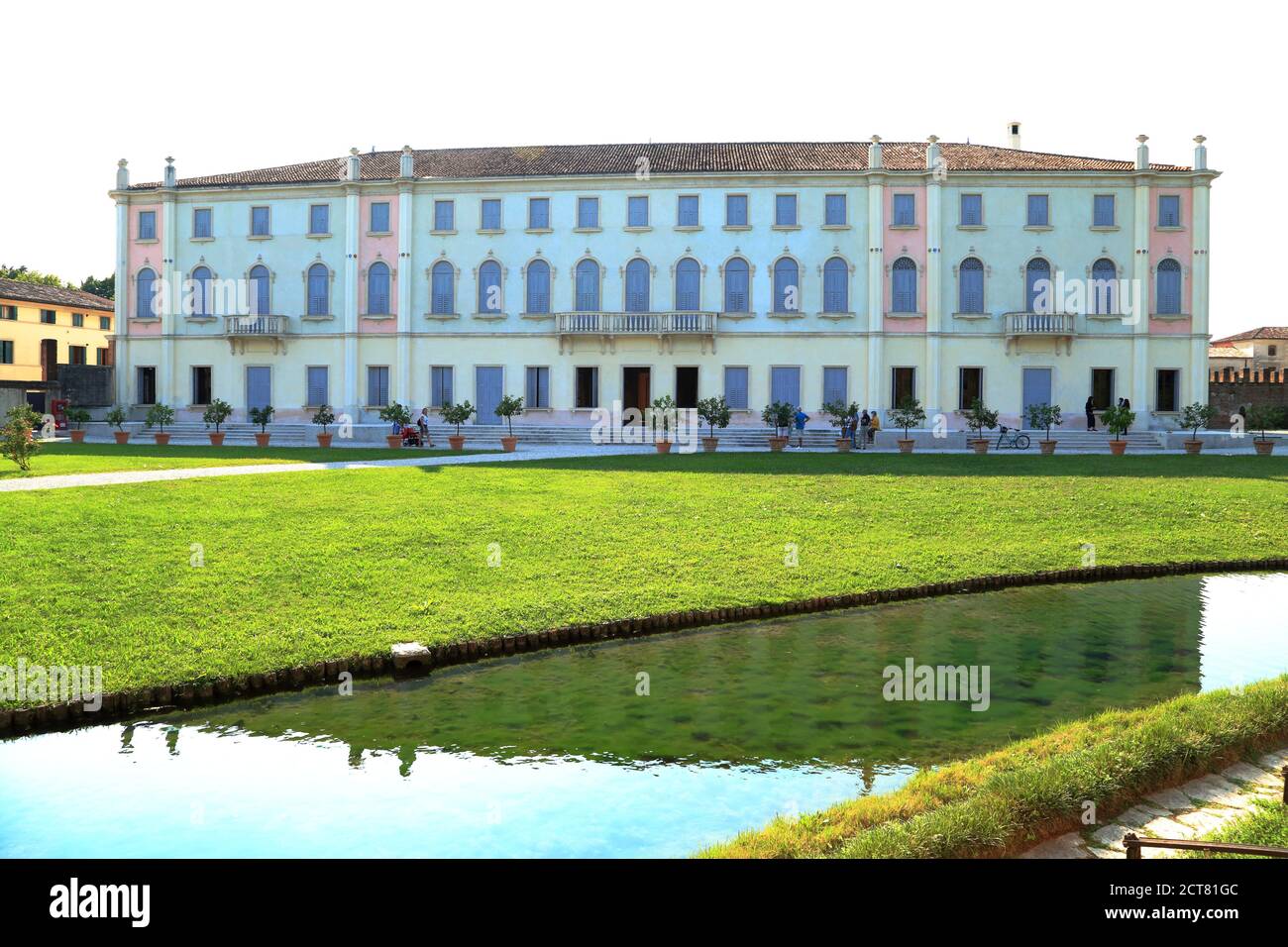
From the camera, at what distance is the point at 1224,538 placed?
19078 millimetres

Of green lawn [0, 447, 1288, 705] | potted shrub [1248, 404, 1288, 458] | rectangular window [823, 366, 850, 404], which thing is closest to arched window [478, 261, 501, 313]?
rectangular window [823, 366, 850, 404]

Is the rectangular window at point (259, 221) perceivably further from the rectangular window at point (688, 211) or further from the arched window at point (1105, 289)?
the arched window at point (1105, 289)

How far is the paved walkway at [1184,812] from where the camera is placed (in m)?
5.97

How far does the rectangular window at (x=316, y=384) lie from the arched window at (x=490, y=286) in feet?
24.9

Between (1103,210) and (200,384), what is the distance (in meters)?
39.5

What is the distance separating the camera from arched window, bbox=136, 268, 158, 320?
49688 mm

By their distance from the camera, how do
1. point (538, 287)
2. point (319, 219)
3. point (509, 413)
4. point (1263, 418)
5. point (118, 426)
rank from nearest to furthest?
1. point (1263, 418)
2. point (509, 413)
3. point (118, 426)
4. point (538, 287)
5. point (319, 219)

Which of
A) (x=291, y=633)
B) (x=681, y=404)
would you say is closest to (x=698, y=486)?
(x=291, y=633)

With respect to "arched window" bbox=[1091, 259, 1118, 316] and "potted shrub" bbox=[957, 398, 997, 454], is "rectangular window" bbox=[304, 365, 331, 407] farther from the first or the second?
"arched window" bbox=[1091, 259, 1118, 316]

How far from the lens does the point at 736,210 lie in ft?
151

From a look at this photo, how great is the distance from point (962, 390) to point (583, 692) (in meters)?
37.8

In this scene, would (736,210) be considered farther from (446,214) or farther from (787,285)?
(446,214)

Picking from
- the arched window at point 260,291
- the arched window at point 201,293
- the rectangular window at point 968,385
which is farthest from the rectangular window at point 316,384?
the rectangular window at point 968,385

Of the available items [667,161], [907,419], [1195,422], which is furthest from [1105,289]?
[667,161]
